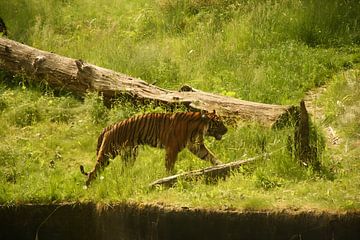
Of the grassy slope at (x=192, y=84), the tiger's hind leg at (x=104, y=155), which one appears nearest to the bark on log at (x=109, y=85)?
the grassy slope at (x=192, y=84)

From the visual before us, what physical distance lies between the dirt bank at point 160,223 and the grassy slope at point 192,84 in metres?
0.14

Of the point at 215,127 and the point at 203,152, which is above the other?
the point at 215,127

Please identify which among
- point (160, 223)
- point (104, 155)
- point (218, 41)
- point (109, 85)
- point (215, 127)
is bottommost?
point (160, 223)

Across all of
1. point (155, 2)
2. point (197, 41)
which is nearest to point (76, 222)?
point (197, 41)

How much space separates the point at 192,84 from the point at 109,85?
1491 mm

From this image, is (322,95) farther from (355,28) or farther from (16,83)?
(16,83)

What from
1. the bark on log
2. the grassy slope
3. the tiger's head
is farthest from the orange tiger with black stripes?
the bark on log

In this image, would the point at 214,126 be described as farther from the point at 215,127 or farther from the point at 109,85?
the point at 109,85

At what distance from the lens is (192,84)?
37.2ft

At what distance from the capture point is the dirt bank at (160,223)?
723 centimetres

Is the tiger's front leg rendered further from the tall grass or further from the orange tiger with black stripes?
the tall grass

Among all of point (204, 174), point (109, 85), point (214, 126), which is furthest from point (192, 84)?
point (204, 174)

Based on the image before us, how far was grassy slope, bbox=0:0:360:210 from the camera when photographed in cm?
800

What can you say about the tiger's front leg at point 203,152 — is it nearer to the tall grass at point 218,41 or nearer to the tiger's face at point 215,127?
the tiger's face at point 215,127
